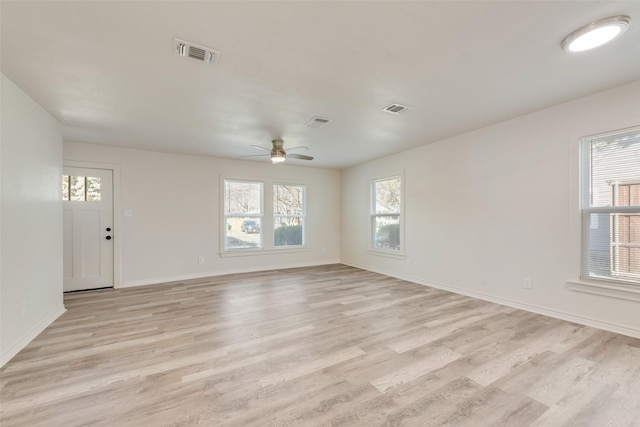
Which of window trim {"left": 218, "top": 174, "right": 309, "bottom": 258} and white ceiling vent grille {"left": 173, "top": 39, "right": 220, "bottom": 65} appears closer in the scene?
white ceiling vent grille {"left": 173, "top": 39, "right": 220, "bottom": 65}

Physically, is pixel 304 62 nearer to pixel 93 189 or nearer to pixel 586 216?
pixel 586 216

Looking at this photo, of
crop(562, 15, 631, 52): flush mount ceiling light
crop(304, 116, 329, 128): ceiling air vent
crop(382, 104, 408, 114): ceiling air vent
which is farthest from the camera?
crop(304, 116, 329, 128): ceiling air vent

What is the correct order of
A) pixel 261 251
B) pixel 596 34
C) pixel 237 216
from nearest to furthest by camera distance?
pixel 596 34, pixel 237 216, pixel 261 251

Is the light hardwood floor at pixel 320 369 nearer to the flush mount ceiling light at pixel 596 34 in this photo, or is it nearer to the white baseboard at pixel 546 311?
the white baseboard at pixel 546 311

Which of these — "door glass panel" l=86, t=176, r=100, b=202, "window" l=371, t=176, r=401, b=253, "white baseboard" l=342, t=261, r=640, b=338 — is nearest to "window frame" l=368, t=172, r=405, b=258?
"window" l=371, t=176, r=401, b=253

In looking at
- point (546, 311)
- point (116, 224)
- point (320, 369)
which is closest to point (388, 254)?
point (546, 311)

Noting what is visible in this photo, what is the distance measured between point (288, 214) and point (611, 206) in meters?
5.34

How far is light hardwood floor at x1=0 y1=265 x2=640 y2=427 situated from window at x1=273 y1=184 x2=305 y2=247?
2898 millimetres

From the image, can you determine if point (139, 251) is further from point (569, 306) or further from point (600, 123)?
point (600, 123)

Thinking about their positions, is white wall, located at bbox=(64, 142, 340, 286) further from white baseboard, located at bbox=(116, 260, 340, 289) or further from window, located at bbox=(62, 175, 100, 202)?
window, located at bbox=(62, 175, 100, 202)

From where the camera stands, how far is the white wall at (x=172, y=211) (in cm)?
480

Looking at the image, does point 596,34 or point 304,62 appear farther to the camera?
point 304,62

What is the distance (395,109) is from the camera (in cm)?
321

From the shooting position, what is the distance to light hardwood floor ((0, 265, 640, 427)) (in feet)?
5.52
